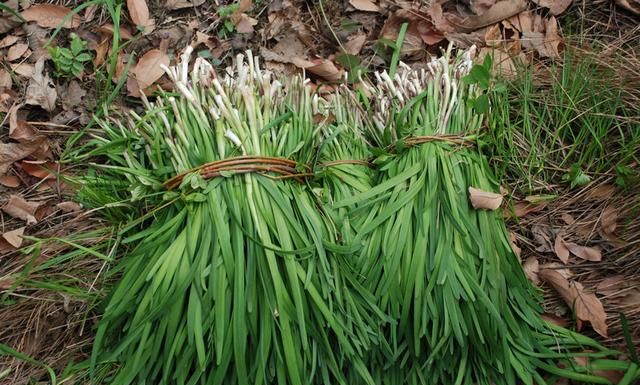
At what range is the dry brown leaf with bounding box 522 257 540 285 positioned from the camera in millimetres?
1579

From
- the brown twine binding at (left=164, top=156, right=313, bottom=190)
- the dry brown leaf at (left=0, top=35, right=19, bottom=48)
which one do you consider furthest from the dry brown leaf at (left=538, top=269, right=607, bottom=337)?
the dry brown leaf at (left=0, top=35, right=19, bottom=48)

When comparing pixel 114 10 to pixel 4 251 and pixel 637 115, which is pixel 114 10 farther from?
pixel 637 115

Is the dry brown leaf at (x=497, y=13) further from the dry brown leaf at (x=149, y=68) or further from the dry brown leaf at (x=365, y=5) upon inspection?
the dry brown leaf at (x=149, y=68)

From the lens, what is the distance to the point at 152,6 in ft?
6.01

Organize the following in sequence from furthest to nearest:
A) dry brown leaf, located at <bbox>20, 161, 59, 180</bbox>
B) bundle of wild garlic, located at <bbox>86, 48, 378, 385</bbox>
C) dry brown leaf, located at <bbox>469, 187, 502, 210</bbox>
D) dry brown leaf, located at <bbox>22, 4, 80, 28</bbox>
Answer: dry brown leaf, located at <bbox>22, 4, 80, 28</bbox>
dry brown leaf, located at <bbox>20, 161, 59, 180</bbox>
dry brown leaf, located at <bbox>469, 187, 502, 210</bbox>
bundle of wild garlic, located at <bbox>86, 48, 378, 385</bbox>

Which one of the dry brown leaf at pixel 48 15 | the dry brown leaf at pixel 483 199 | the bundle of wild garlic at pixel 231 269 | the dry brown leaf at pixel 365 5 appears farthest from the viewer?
the dry brown leaf at pixel 365 5

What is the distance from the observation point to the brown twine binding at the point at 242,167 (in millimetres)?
1361

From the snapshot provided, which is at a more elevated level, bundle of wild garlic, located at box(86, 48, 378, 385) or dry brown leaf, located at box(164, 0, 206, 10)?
dry brown leaf, located at box(164, 0, 206, 10)

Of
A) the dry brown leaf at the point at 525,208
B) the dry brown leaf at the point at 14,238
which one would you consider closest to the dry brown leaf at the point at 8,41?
the dry brown leaf at the point at 14,238

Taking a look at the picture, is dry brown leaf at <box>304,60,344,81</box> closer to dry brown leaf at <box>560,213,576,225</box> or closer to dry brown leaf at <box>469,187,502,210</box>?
dry brown leaf at <box>469,187,502,210</box>

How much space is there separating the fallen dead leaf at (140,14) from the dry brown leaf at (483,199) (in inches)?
48.4

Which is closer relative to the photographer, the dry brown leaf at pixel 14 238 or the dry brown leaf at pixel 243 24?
the dry brown leaf at pixel 14 238

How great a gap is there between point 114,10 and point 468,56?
3.98 ft

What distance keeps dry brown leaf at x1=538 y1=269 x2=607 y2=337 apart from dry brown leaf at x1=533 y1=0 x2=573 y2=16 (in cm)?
94
